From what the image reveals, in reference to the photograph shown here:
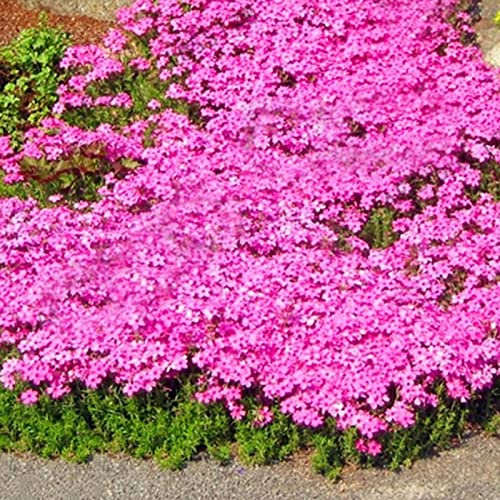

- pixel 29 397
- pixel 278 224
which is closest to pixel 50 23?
pixel 278 224

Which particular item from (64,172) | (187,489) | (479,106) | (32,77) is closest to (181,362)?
(187,489)

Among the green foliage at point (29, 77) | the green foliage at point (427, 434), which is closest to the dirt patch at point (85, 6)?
the green foliage at point (29, 77)

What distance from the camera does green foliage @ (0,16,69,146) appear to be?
1023cm

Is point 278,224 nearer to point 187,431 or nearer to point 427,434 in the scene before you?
point 187,431

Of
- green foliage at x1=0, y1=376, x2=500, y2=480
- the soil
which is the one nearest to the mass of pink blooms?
green foliage at x1=0, y1=376, x2=500, y2=480

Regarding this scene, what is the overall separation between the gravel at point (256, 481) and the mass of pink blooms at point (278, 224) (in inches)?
13.3

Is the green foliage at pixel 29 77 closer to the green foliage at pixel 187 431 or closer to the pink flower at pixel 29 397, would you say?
the pink flower at pixel 29 397

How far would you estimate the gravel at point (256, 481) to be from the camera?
21.4 ft

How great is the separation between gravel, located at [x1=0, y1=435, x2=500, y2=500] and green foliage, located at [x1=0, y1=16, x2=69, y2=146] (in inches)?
162

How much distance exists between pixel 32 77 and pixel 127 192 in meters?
2.66

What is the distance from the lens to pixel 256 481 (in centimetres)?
664

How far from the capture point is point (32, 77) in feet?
34.7

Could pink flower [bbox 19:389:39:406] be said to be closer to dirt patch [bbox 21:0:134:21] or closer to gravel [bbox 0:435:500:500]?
gravel [bbox 0:435:500:500]

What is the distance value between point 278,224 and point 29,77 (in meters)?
3.97
